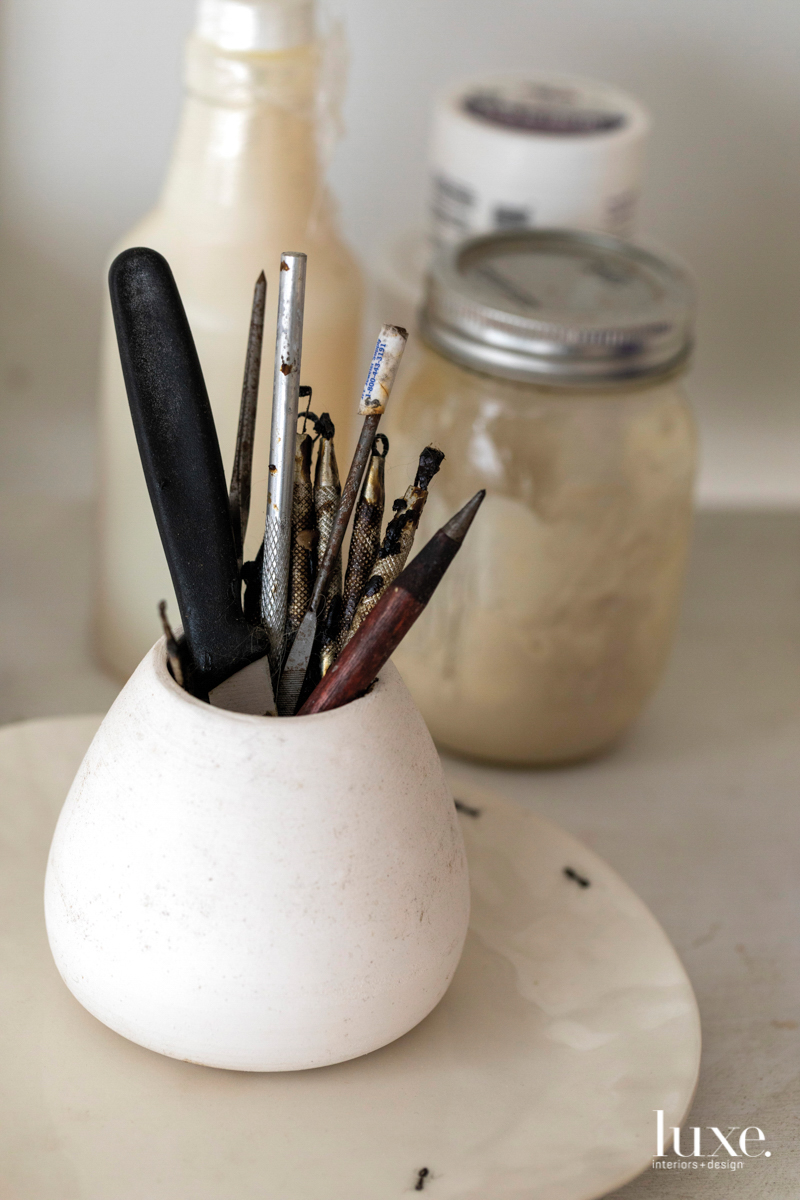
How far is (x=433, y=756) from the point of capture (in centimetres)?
27

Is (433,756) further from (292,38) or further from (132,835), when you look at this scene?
(292,38)

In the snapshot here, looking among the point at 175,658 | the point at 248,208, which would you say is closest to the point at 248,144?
the point at 248,208

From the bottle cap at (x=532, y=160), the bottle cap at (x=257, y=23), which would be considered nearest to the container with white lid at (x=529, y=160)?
the bottle cap at (x=532, y=160)

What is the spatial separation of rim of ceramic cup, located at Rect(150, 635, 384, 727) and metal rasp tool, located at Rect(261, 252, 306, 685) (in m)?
0.02

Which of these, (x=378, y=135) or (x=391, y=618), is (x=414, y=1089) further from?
(x=378, y=135)

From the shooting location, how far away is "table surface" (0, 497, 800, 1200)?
333 millimetres

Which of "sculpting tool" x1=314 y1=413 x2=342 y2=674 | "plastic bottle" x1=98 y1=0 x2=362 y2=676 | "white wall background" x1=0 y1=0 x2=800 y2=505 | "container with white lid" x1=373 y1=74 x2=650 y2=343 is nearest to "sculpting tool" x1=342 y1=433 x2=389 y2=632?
"sculpting tool" x1=314 y1=413 x2=342 y2=674

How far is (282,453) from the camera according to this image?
0.85 feet

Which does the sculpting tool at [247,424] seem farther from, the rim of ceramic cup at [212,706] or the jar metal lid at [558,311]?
the jar metal lid at [558,311]

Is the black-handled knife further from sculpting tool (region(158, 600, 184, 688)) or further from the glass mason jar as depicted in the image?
the glass mason jar

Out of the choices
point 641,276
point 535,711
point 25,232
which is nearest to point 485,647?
point 535,711

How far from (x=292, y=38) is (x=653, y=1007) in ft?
1.05

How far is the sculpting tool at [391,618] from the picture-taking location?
236mm

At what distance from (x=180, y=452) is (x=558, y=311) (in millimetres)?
187
